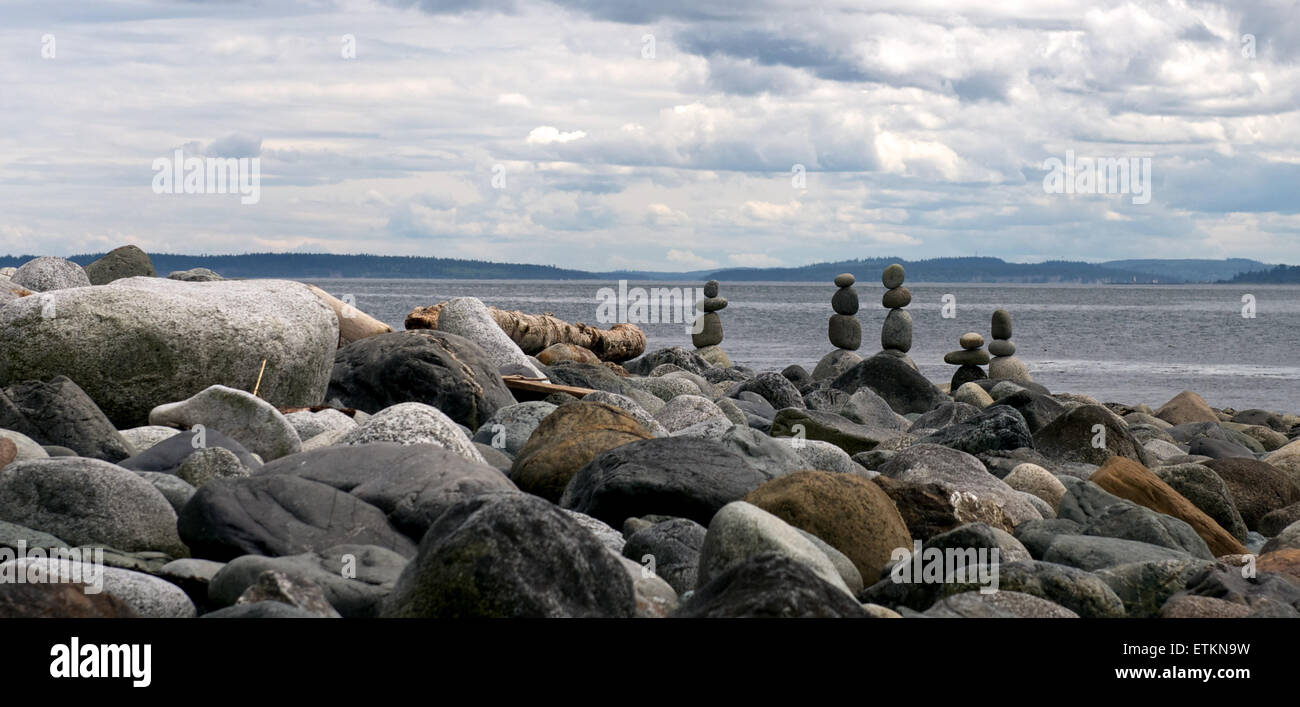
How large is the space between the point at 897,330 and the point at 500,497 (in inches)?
734

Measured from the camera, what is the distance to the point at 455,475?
6203mm

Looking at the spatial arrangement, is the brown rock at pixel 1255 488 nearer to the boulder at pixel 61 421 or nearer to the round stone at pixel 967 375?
the boulder at pixel 61 421

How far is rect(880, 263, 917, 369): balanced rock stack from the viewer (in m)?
22.2

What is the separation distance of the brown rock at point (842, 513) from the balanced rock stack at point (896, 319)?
52.1ft

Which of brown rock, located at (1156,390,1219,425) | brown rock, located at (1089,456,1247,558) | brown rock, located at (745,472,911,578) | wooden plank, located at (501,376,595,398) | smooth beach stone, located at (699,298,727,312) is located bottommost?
brown rock, located at (1156,390,1219,425)

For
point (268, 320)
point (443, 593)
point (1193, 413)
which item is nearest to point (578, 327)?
point (1193, 413)

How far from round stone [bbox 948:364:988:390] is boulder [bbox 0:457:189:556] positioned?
18224mm

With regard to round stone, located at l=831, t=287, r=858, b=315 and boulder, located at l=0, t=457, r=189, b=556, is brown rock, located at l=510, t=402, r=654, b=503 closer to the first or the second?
boulder, located at l=0, t=457, r=189, b=556

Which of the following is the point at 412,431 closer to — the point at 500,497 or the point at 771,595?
the point at 500,497

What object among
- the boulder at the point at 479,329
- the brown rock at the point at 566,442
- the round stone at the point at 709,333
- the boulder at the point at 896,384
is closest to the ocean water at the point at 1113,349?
the round stone at the point at 709,333

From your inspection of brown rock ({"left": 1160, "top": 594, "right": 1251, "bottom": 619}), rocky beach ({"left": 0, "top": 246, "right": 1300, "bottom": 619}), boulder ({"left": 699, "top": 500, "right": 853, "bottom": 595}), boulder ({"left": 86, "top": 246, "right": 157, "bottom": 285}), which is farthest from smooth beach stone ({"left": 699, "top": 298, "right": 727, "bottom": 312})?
brown rock ({"left": 1160, "top": 594, "right": 1251, "bottom": 619})

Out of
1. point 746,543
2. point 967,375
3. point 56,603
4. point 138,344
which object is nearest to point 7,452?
point 56,603
